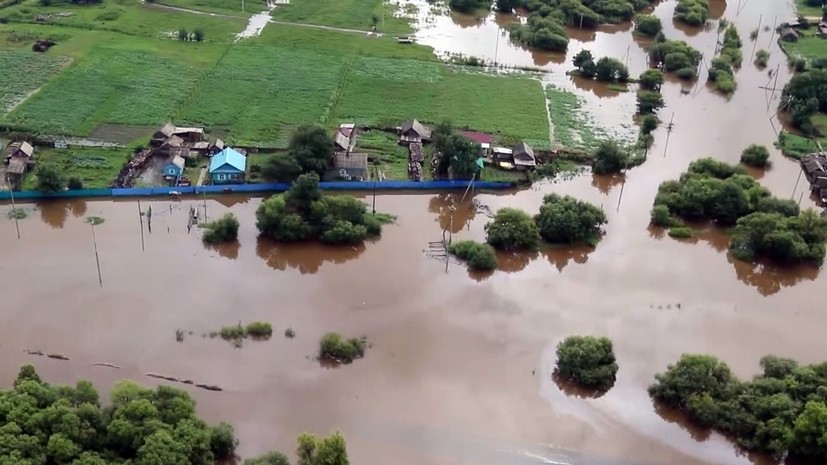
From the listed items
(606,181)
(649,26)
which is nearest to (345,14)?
(649,26)

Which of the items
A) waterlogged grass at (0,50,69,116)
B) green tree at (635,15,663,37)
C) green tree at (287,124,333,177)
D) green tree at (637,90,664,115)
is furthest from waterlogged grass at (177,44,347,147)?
green tree at (635,15,663,37)

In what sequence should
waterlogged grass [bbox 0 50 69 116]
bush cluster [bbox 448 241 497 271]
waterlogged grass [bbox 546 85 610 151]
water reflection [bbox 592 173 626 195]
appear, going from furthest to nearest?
1. waterlogged grass [bbox 0 50 69 116]
2. waterlogged grass [bbox 546 85 610 151]
3. water reflection [bbox 592 173 626 195]
4. bush cluster [bbox 448 241 497 271]

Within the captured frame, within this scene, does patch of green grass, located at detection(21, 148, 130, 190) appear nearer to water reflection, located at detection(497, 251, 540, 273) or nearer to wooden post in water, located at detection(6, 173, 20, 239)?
wooden post in water, located at detection(6, 173, 20, 239)

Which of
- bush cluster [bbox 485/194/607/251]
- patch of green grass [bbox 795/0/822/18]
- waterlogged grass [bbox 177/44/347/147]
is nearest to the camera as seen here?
bush cluster [bbox 485/194/607/251]

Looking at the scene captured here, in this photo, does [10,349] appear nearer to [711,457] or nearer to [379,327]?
[379,327]

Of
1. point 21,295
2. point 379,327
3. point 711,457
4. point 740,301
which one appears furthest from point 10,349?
point 740,301

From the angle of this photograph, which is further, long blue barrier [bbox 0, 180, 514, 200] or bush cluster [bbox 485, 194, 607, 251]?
long blue barrier [bbox 0, 180, 514, 200]

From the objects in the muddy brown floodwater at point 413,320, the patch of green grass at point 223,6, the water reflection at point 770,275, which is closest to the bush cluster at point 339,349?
the muddy brown floodwater at point 413,320

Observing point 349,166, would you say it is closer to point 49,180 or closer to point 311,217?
point 311,217
